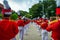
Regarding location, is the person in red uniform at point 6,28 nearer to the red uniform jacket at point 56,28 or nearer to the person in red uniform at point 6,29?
the person in red uniform at point 6,29

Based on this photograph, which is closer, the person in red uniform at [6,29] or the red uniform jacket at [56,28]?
the person in red uniform at [6,29]

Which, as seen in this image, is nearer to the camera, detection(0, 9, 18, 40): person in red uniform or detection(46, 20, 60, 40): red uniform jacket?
detection(0, 9, 18, 40): person in red uniform

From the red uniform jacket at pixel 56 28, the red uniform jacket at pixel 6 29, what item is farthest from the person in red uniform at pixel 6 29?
the red uniform jacket at pixel 56 28

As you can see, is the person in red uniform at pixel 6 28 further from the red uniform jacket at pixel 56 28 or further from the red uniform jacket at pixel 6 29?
the red uniform jacket at pixel 56 28

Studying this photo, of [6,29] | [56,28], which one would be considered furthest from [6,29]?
[56,28]

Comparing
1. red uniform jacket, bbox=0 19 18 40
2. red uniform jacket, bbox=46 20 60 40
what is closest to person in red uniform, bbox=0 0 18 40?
red uniform jacket, bbox=0 19 18 40

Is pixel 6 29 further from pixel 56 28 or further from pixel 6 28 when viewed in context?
pixel 56 28

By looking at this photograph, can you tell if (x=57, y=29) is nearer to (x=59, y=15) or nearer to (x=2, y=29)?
(x=59, y=15)

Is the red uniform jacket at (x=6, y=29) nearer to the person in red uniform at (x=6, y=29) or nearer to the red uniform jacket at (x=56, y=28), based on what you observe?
the person in red uniform at (x=6, y=29)

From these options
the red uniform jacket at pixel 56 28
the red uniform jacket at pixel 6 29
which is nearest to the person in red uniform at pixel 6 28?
the red uniform jacket at pixel 6 29

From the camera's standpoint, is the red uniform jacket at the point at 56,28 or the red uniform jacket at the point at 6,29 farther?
the red uniform jacket at the point at 56,28

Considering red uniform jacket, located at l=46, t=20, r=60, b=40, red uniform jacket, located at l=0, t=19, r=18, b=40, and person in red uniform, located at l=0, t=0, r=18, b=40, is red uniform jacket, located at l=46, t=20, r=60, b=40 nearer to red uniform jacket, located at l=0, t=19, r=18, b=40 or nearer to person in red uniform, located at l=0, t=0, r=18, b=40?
person in red uniform, located at l=0, t=0, r=18, b=40

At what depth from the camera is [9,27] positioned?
26.6 feet

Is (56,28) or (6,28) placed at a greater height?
(6,28)
